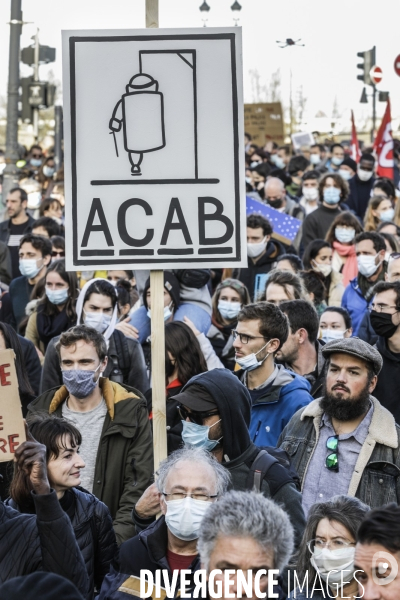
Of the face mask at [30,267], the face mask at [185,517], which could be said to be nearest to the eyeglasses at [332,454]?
the face mask at [185,517]

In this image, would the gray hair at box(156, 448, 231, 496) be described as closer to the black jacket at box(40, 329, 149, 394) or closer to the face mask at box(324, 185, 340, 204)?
the black jacket at box(40, 329, 149, 394)

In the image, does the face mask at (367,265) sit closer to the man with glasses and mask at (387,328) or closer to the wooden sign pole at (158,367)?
the man with glasses and mask at (387,328)

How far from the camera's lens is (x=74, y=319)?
9.34m

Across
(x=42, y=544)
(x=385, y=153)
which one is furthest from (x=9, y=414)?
(x=385, y=153)

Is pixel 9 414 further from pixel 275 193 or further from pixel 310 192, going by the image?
pixel 310 192

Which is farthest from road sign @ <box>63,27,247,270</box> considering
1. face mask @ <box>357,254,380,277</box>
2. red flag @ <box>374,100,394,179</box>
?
red flag @ <box>374,100,394,179</box>

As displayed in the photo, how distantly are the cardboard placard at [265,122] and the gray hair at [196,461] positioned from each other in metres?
23.0

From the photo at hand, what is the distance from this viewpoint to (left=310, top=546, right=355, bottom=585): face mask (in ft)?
14.9

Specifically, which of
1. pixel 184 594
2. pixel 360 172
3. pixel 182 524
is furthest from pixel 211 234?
pixel 360 172

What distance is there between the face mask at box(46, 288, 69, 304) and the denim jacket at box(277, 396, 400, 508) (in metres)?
3.83

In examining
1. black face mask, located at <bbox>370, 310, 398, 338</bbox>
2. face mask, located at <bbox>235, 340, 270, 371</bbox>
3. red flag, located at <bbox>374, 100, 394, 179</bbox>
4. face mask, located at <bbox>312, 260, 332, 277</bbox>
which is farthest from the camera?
red flag, located at <bbox>374, 100, 394, 179</bbox>

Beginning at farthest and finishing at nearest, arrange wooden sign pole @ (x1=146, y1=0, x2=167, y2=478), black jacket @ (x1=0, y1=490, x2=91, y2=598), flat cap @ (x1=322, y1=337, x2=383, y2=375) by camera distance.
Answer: flat cap @ (x1=322, y1=337, x2=383, y2=375), wooden sign pole @ (x1=146, y1=0, x2=167, y2=478), black jacket @ (x1=0, y1=490, x2=91, y2=598)

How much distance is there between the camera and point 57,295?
930 centimetres

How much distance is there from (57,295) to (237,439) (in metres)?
4.38
